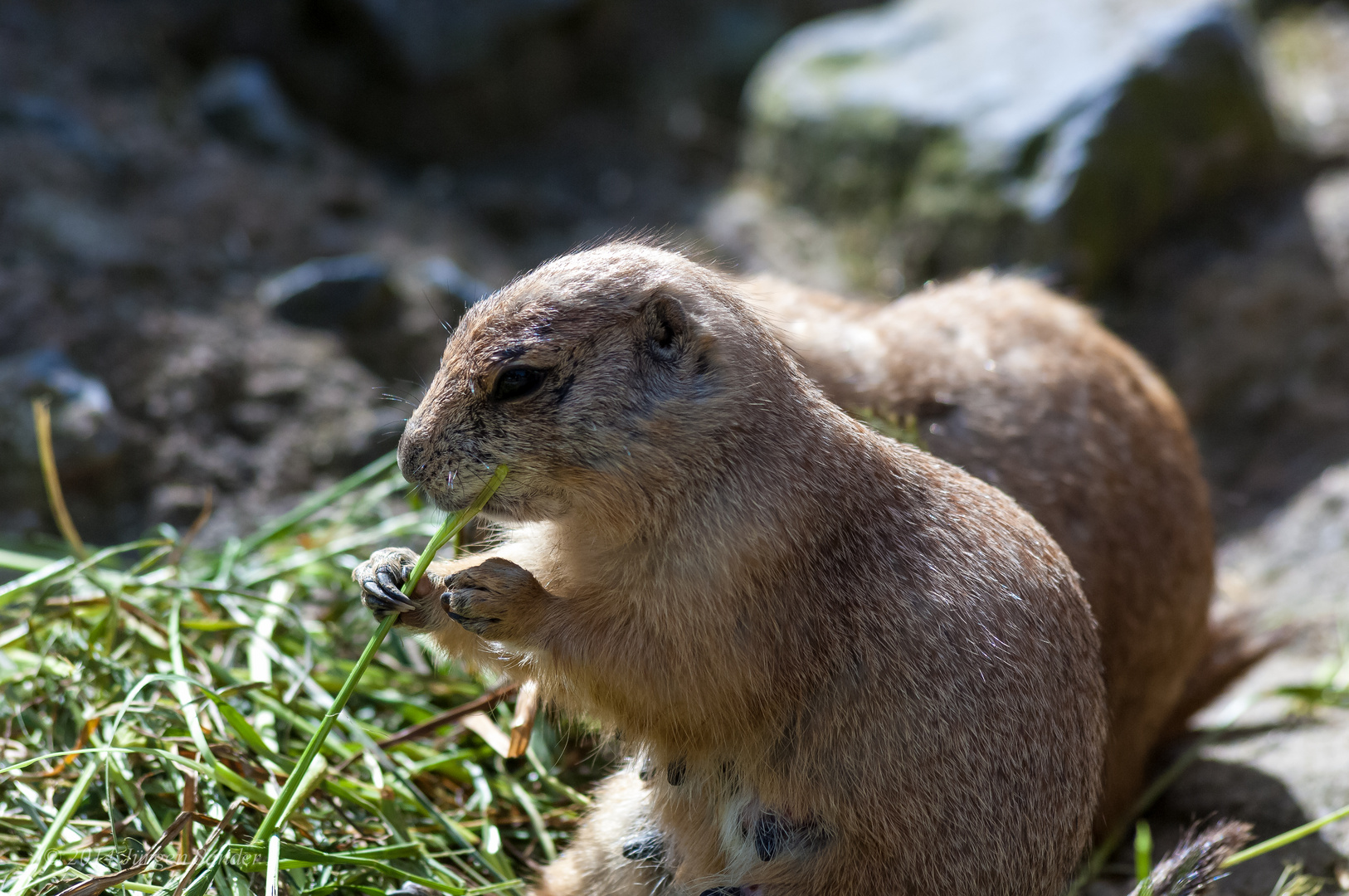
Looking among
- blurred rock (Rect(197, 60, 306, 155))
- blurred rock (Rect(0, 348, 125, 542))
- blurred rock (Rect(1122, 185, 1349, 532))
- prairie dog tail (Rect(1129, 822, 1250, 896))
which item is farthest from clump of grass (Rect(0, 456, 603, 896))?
blurred rock (Rect(1122, 185, 1349, 532))

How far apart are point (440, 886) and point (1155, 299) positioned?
187 inches

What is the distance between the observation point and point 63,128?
5.88 m

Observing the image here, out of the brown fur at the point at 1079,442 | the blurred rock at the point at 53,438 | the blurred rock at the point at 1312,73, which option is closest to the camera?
the brown fur at the point at 1079,442

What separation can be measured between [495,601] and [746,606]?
0.58 m

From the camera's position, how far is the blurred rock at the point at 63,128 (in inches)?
229

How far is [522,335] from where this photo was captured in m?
2.71

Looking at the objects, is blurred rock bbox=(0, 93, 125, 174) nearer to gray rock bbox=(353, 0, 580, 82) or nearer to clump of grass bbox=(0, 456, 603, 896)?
gray rock bbox=(353, 0, 580, 82)

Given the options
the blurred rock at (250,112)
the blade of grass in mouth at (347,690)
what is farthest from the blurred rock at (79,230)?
the blade of grass in mouth at (347,690)

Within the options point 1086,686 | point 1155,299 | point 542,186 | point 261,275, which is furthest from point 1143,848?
point 542,186

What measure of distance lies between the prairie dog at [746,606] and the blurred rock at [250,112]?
424 cm

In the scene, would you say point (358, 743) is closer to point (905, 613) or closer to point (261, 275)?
point (905, 613)

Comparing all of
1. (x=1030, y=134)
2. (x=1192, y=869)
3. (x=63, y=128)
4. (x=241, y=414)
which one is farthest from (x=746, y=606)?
(x=63, y=128)

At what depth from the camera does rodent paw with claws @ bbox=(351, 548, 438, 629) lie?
283 cm

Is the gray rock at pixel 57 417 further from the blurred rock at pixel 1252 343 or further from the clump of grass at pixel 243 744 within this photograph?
the blurred rock at pixel 1252 343
